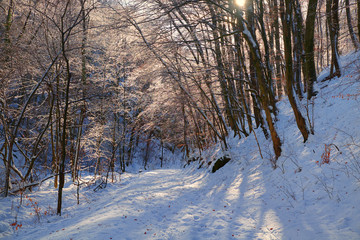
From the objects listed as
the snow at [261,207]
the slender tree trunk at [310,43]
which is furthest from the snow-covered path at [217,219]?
the slender tree trunk at [310,43]

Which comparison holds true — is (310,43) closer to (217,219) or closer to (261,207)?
(261,207)

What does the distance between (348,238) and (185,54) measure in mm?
11303

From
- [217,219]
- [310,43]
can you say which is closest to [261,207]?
[217,219]

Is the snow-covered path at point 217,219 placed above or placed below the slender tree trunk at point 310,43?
below

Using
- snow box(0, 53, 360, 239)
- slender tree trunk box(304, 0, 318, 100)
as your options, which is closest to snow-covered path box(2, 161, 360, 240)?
snow box(0, 53, 360, 239)

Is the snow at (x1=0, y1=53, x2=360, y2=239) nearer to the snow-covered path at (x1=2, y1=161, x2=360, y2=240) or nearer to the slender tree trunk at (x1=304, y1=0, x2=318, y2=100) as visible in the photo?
the snow-covered path at (x1=2, y1=161, x2=360, y2=240)

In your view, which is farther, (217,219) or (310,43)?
(310,43)

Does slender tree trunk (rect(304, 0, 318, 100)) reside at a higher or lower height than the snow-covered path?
higher

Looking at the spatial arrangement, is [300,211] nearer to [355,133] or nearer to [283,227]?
[283,227]

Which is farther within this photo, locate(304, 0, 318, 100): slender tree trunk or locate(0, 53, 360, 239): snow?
locate(304, 0, 318, 100): slender tree trunk

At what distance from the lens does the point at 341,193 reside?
11.5ft

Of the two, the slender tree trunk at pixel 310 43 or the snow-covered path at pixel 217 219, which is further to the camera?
the slender tree trunk at pixel 310 43

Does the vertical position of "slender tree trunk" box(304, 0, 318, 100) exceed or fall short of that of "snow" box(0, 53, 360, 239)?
it exceeds it

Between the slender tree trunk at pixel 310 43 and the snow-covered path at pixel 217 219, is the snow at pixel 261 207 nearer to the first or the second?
the snow-covered path at pixel 217 219
